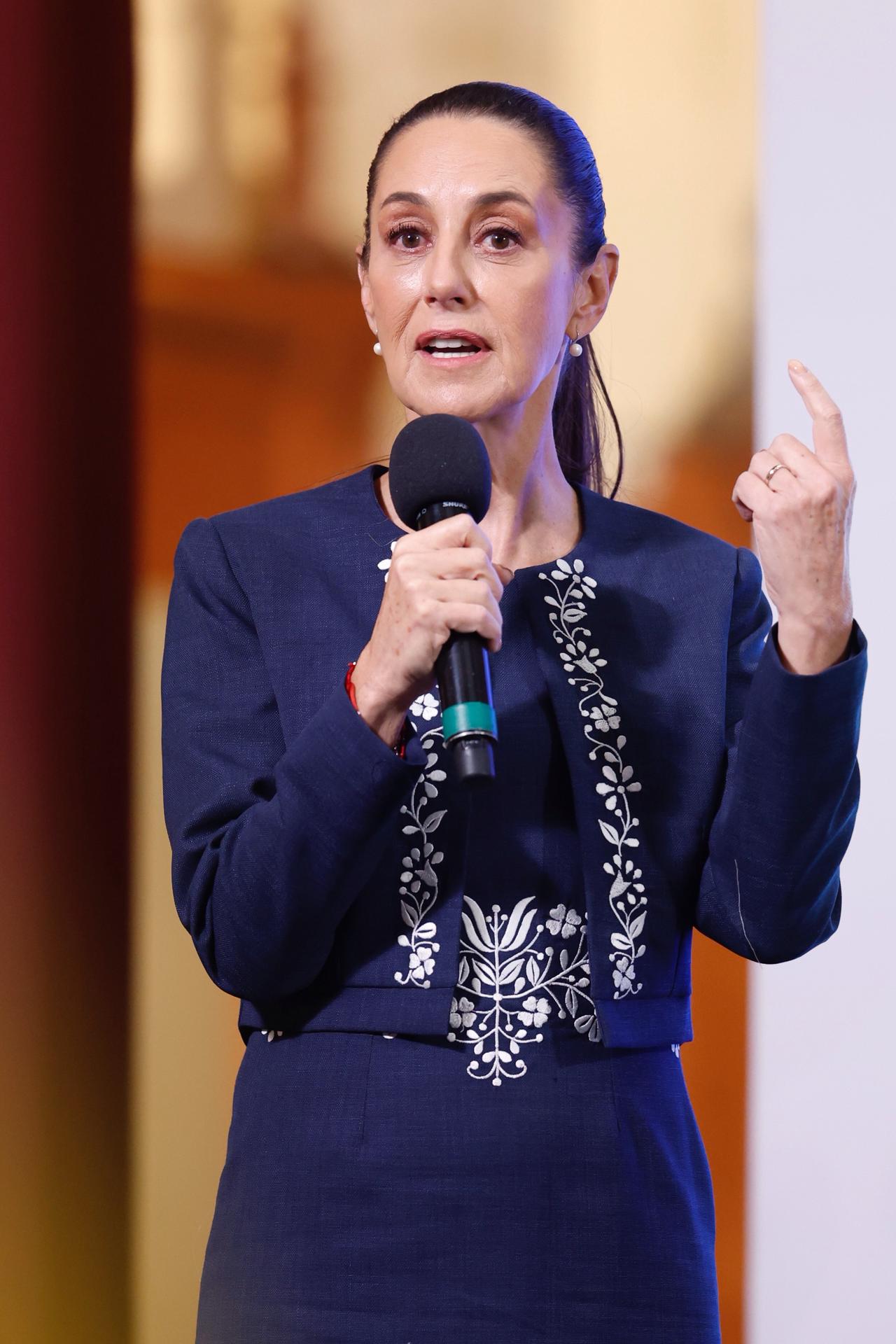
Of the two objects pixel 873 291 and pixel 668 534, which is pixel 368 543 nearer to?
pixel 668 534

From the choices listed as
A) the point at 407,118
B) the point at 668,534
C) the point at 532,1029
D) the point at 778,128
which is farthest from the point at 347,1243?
the point at 778,128

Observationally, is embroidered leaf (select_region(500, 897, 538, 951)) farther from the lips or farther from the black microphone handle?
the lips

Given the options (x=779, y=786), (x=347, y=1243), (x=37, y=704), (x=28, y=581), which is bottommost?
(x=347, y=1243)

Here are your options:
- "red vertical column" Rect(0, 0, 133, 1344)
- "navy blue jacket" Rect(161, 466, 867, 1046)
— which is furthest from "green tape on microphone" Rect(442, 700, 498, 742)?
"red vertical column" Rect(0, 0, 133, 1344)

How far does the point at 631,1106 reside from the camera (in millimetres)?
1156

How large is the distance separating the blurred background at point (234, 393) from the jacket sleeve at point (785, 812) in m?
0.80

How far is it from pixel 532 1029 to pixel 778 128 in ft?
4.55

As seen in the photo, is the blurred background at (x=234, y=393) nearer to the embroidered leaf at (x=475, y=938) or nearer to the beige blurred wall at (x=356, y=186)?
the beige blurred wall at (x=356, y=186)

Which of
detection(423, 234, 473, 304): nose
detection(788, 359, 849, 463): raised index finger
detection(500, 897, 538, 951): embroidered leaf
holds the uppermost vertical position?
detection(423, 234, 473, 304): nose

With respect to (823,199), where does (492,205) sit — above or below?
below

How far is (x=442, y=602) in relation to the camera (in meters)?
0.98

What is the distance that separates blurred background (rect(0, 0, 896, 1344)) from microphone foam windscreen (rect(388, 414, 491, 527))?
37.5 inches

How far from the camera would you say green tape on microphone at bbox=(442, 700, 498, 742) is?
90cm

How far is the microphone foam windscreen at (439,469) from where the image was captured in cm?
108
